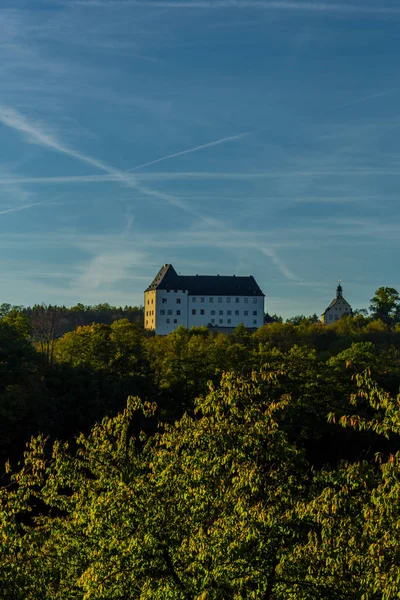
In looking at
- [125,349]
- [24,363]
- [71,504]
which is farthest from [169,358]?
[71,504]

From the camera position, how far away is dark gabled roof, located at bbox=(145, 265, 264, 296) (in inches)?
6688

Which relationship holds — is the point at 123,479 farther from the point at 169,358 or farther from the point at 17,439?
the point at 169,358

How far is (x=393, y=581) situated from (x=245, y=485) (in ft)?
13.2

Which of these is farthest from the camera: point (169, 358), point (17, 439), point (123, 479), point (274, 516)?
point (169, 358)

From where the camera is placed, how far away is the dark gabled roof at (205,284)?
16988 cm

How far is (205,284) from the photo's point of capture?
6796 inches

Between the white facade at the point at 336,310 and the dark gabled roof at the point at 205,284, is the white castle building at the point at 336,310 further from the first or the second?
the dark gabled roof at the point at 205,284

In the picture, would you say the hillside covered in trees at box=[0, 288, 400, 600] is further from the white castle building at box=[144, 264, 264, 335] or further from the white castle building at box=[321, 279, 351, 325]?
the white castle building at box=[321, 279, 351, 325]

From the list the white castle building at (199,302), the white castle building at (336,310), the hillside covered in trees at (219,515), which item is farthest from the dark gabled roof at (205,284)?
the hillside covered in trees at (219,515)

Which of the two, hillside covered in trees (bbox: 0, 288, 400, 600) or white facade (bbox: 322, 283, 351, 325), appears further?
white facade (bbox: 322, 283, 351, 325)

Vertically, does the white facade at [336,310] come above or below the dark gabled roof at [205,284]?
below

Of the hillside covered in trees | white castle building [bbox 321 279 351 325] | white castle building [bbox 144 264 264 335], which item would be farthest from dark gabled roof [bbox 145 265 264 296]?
the hillside covered in trees

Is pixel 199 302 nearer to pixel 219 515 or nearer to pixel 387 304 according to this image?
pixel 387 304

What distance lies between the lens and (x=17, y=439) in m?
54.5
